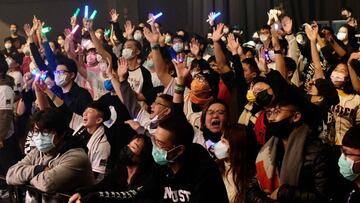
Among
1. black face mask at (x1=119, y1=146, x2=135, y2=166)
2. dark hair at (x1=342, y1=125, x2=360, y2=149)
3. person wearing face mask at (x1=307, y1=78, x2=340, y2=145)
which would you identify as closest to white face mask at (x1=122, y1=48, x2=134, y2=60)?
person wearing face mask at (x1=307, y1=78, x2=340, y2=145)

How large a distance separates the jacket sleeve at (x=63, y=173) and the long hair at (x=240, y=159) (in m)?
1.00

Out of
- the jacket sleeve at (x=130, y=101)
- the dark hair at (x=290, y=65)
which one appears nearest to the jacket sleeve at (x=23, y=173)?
the jacket sleeve at (x=130, y=101)

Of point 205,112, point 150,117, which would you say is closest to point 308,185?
point 205,112

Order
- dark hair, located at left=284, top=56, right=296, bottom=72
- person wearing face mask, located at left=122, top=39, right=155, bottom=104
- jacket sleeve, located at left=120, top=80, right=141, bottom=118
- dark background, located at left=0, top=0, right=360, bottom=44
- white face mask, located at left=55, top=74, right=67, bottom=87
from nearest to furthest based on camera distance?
jacket sleeve, located at left=120, top=80, right=141, bottom=118
white face mask, located at left=55, top=74, right=67, bottom=87
person wearing face mask, located at left=122, top=39, right=155, bottom=104
dark hair, located at left=284, top=56, right=296, bottom=72
dark background, located at left=0, top=0, right=360, bottom=44

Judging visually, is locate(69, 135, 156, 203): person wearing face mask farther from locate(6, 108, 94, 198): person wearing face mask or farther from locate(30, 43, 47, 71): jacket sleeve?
locate(30, 43, 47, 71): jacket sleeve

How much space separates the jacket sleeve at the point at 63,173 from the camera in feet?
13.8

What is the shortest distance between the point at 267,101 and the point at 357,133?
1.03 meters

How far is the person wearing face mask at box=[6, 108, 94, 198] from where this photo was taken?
4.22 meters

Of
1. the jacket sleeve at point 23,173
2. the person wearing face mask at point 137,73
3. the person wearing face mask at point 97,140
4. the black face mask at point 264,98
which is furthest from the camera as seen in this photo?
the person wearing face mask at point 137,73

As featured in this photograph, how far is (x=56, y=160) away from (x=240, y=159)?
125cm

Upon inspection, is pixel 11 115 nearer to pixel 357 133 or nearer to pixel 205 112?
pixel 205 112

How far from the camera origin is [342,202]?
370cm

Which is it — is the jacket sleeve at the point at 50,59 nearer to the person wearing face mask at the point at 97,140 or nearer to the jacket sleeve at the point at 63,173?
the person wearing face mask at the point at 97,140

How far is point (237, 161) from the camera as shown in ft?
13.5
